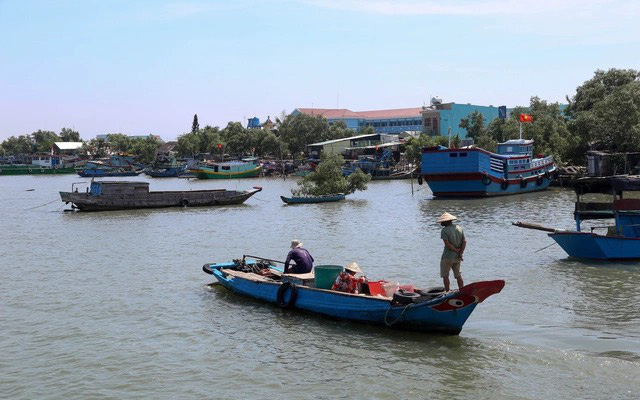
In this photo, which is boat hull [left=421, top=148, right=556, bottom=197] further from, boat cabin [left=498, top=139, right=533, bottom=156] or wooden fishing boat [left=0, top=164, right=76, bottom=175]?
wooden fishing boat [left=0, top=164, right=76, bottom=175]

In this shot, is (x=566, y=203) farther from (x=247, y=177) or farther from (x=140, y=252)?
(x=247, y=177)

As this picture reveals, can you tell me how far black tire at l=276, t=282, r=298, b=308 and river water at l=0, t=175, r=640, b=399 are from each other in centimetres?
35

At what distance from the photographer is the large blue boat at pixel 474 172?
4991cm

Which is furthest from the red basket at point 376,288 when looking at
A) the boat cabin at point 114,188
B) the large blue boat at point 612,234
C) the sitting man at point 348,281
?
the boat cabin at point 114,188

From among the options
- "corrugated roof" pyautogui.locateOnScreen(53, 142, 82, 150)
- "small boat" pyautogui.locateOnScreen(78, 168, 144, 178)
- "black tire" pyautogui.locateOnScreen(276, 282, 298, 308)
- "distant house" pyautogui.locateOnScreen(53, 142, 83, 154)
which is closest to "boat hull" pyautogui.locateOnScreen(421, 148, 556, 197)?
"black tire" pyautogui.locateOnScreen(276, 282, 298, 308)

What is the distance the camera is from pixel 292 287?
16469 mm

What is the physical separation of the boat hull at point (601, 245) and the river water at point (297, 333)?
0.35 metres

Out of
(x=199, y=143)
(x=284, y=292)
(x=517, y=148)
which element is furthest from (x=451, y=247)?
(x=199, y=143)

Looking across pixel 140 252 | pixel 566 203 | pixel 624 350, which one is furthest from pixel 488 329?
pixel 566 203

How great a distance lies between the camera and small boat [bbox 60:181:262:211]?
46.3m

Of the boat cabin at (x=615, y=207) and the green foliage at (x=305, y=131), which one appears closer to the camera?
the boat cabin at (x=615, y=207)

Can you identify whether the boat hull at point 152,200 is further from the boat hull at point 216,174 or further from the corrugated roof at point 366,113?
the corrugated roof at point 366,113

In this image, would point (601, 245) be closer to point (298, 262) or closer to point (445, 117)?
point (298, 262)

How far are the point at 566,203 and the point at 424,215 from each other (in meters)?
10.7
